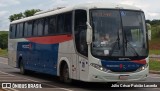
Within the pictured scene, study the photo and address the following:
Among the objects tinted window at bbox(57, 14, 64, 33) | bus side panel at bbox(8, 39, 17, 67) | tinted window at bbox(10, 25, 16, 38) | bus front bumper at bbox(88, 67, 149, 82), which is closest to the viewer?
bus front bumper at bbox(88, 67, 149, 82)

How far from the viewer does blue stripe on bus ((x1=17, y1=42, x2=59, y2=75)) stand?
19516 millimetres

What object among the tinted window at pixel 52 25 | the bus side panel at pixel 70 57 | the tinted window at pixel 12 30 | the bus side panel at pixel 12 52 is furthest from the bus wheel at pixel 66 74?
the tinted window at pixel 12 30

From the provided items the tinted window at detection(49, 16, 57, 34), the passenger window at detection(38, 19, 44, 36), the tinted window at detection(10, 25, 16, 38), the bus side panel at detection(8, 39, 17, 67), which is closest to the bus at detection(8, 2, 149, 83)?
the tinted window at detection(49, 16, 57, 34)

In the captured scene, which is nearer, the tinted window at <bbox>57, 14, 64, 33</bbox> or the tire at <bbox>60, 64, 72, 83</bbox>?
the tire at <bbox>60, 64, 72, 83</bbox>

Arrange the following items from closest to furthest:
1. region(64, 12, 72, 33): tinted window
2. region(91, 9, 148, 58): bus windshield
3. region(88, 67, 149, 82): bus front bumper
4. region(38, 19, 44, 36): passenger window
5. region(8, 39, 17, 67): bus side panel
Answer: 1. region(88, 67, 149, 82): bus front bumper
2. region(91, 9, 148, 58): bus windshield
3. region(64, 12, 72, 33): tinted window
4. region(38, 19, 44, 36): passenger window
5. region(8, 39, 17, 67): bus side panel

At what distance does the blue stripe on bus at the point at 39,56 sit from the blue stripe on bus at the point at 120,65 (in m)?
4.13

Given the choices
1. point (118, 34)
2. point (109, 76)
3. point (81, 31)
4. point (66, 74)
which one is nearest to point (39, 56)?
point (66, 74)

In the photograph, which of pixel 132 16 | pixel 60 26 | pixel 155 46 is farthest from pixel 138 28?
pixel 155 46

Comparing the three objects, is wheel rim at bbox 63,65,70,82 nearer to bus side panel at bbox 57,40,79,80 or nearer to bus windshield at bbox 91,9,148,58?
bus side panel at bbox 57,40,79,80

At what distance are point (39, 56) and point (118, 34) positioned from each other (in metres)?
7.01

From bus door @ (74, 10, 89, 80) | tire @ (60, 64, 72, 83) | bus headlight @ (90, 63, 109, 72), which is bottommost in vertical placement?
tire @ (60, 64, 72, 83)

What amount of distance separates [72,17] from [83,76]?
2528mm

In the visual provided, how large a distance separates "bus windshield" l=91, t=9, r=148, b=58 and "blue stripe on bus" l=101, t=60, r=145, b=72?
0.25 meters

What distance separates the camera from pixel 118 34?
15.7 m
